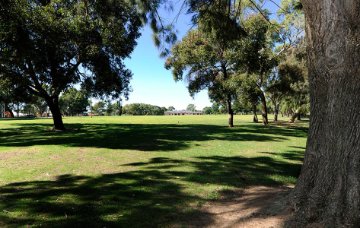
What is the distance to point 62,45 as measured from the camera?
18047mm

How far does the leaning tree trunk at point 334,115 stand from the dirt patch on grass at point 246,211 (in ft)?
1.31

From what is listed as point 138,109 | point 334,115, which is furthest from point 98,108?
point 334,115

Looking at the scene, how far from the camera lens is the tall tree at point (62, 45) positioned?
1475 centimetres

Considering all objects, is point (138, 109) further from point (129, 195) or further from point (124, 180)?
point (129, 195)

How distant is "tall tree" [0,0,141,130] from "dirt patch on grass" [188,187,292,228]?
924 cm

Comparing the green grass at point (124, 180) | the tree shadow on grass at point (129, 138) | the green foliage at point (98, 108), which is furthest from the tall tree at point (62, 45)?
the green foliage at point (98, 108)

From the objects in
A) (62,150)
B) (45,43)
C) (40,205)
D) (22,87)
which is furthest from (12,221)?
(22,87)

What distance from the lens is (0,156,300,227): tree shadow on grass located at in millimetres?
5121

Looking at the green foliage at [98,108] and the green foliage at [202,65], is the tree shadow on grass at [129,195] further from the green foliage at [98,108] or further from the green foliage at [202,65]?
the green foliage at [98,108]

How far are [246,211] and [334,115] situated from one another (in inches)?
90.0

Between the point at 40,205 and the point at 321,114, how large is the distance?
5.08 m

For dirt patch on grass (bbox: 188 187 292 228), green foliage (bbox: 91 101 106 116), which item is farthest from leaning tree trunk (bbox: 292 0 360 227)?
green foliage (bbox: 91 101 106 116)

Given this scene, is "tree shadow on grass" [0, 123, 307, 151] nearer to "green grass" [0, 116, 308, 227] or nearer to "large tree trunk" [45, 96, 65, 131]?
"green grass" [0, 116, 308, 227]

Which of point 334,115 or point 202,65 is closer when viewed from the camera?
point 334,115
